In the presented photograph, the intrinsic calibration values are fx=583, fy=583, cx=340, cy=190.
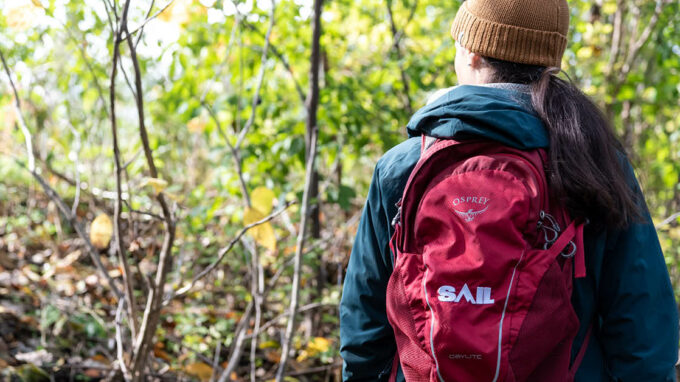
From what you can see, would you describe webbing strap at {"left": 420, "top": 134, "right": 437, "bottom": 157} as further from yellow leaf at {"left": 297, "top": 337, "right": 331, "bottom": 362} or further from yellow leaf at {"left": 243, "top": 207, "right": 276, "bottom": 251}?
yellow leaf at {"left": 297, "top": 337, "right": 331, "bottom": 362}

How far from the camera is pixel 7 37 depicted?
393 centimetres

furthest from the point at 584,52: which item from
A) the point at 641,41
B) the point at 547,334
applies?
the point at 547,334

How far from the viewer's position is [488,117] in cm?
119

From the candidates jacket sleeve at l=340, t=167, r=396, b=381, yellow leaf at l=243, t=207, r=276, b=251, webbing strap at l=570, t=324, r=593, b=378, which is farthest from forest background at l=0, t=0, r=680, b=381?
webbing strap at l=570, t=324, r=593, b=378

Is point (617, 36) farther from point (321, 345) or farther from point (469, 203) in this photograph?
point (469, 203)

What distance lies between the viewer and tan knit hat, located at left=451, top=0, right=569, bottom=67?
135 centimetres

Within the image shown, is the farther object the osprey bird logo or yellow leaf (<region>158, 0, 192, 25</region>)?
yellow leaf (<region>158, 0, 192, 25</region>)

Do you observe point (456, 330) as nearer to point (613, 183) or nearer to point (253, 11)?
point (613, 183)

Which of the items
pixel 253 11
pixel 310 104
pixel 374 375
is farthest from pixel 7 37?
pixel 374 375

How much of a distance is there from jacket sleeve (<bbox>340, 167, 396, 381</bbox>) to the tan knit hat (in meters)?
0.40

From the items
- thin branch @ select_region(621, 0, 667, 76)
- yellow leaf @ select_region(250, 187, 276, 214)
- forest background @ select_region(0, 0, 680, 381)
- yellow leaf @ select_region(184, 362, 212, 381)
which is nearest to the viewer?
yellow leaf @ select_region(250, 187, 276, 214)

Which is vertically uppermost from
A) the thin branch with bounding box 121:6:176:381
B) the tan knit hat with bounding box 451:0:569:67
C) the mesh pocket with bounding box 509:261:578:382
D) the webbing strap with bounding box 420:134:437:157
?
the tan knit hat with bounding box 451:0:569:67

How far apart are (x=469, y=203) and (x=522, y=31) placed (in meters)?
0.46

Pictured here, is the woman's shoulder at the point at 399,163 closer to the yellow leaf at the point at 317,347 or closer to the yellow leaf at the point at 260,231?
the yellow leaf at the point at 260,231
